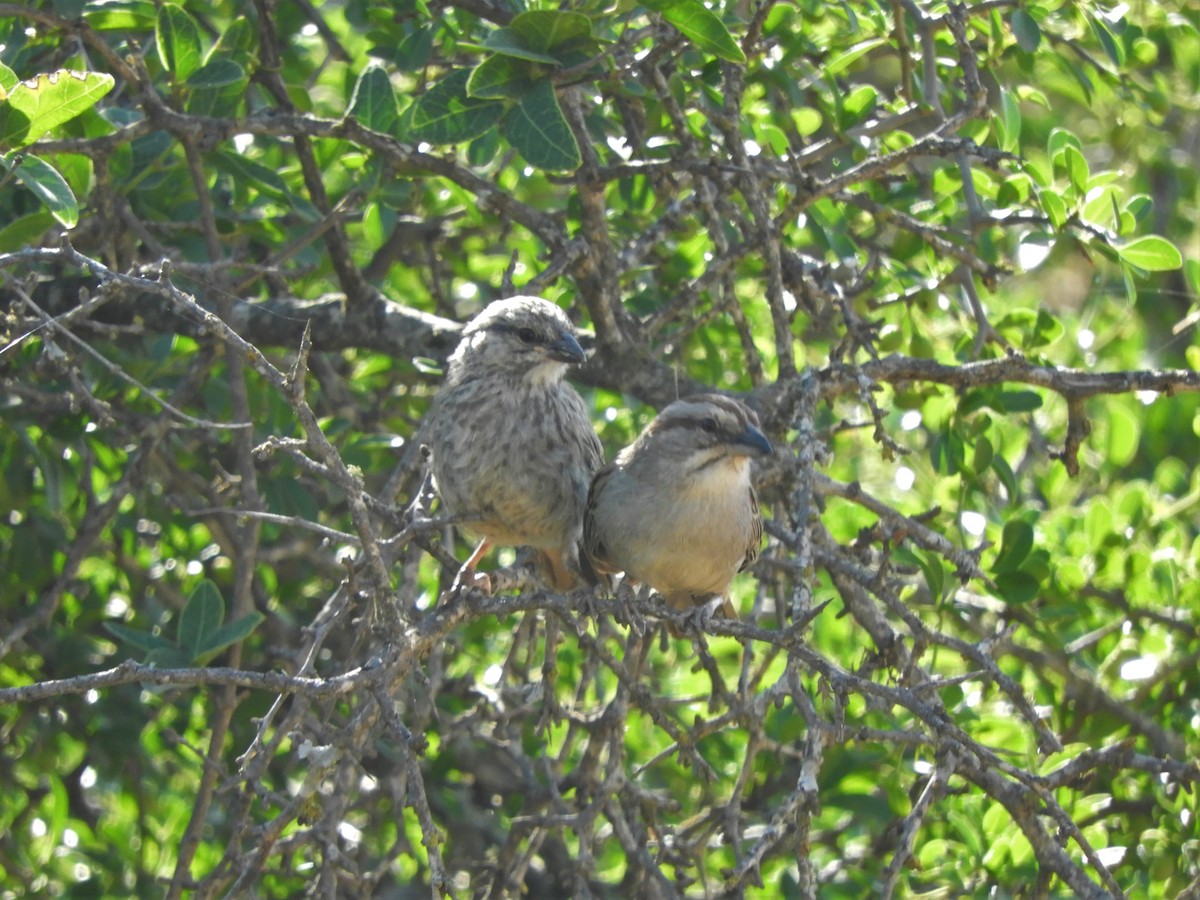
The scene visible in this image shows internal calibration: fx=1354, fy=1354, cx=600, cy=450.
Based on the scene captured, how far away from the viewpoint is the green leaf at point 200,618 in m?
3.44

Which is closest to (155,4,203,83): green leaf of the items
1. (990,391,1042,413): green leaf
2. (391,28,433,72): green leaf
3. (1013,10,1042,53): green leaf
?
(391,28,433,72): green leaf

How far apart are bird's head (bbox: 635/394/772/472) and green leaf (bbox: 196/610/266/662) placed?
1.22 meters

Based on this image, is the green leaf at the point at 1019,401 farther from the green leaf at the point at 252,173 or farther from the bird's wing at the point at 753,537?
the green leaf at the point at 252,173

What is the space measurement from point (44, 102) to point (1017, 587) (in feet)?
9.67

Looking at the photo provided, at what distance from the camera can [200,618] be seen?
11.4 ft

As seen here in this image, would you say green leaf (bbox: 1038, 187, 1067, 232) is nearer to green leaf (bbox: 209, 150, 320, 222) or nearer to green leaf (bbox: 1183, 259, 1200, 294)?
green leaf (bbox: 1183, 259, 1200, 294)

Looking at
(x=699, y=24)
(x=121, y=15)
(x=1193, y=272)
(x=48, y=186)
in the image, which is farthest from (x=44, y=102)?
(x=1193, y=272)

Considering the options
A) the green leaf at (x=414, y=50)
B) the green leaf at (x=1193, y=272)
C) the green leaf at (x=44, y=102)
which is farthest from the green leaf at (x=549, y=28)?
the green leaf at (x=1193, y=272)

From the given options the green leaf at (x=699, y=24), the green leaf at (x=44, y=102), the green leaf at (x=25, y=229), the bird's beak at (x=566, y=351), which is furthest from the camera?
the bird's beak at (x=566, y=351)

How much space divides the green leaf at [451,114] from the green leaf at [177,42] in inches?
29.9

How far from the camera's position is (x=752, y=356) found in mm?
4117

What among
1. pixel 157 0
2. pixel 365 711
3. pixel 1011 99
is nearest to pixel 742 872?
pixel 365 711

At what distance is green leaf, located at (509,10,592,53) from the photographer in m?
3.25

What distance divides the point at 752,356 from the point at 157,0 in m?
2.08
